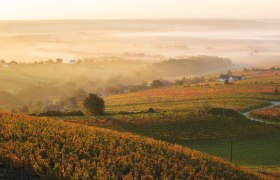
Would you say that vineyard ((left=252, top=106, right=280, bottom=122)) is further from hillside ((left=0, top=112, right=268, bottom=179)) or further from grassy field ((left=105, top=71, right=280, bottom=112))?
hillside ((left=0, top=112, right=268, bottom=179))

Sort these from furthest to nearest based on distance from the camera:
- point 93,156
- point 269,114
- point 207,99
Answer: point 207,99
point 269,114
point 93,156

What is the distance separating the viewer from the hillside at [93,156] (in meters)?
26.5

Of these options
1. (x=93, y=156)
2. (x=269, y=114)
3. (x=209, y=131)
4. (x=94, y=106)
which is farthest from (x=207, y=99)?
(x=93, y=156)

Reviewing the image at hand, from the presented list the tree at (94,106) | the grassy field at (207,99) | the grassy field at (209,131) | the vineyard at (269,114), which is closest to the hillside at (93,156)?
the grassy field at (209,131)

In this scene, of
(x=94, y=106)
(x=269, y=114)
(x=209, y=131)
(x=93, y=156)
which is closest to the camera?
(x=93, y=156)

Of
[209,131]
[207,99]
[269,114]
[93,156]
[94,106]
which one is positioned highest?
[94,106]

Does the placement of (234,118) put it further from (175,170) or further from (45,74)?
(45,74)

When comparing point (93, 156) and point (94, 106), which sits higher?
point (94, 106)

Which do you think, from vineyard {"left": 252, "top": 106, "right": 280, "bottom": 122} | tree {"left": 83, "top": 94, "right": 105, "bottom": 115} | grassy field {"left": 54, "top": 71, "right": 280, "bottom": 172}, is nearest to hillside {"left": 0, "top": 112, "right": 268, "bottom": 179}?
grassy field {"left": 54, "top": 71, "right": 280, "bottom": 172}

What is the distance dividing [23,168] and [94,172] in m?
4.45

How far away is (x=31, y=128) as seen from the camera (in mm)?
34562

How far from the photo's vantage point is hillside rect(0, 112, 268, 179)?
26.5 meters

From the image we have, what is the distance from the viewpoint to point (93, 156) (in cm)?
3075

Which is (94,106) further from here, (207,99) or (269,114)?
(207,99)
